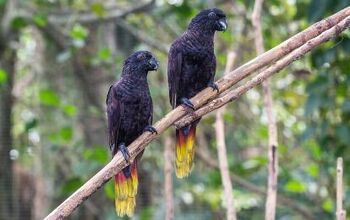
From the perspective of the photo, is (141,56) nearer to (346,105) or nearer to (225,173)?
(225,173)

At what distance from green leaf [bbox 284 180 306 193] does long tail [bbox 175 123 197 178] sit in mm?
1545

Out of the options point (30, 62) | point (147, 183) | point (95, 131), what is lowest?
point (147, 183)

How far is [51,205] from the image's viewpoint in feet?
15.4

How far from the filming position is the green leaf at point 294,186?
371 centimetres

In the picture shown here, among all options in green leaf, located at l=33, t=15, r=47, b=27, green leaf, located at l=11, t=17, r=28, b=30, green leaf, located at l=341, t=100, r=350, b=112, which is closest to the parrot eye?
green leaf, located at l=341, t=100, r=350, b=112

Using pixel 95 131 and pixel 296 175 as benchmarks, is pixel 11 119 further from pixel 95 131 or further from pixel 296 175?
pixel 296 175

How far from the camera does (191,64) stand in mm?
2406

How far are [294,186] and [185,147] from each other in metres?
1.59

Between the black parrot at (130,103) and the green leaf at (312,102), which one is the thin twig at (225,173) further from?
the green leaf at (312,102)

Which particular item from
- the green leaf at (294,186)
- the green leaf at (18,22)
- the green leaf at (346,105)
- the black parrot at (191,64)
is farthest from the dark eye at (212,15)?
the green leaf at (18,22)

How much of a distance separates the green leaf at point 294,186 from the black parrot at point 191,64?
144cm

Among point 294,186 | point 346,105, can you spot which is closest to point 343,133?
point 346,105

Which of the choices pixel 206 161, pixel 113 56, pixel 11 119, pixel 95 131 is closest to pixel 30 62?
pixel 11 119

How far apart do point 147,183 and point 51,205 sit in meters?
0.69
